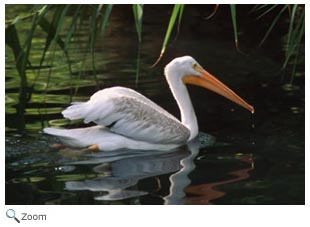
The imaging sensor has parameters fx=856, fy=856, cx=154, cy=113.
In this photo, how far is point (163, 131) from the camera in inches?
239

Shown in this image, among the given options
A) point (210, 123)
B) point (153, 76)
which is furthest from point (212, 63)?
point (210, 123)

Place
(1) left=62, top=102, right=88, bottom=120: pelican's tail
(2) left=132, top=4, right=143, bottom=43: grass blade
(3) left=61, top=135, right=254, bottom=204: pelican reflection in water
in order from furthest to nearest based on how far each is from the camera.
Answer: (1) left=62, top=102, right=88, bottom=120: pelican's tail → (3) left=61, top=135, right=254, bottom=204: pelican reflection in water → (2) left=132, top=4, right=143, bottom=43: grass blade

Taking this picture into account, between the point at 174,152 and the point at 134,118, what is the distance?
376 mm

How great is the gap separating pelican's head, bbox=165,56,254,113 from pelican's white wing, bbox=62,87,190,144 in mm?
438

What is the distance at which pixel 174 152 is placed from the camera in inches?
240

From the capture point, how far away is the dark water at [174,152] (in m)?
5.06

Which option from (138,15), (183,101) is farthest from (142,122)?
(138,15)

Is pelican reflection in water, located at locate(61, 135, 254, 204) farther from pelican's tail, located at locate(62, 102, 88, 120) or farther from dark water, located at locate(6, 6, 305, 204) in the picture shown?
pelican's tail, located at locate(62, 102, 88, 120)

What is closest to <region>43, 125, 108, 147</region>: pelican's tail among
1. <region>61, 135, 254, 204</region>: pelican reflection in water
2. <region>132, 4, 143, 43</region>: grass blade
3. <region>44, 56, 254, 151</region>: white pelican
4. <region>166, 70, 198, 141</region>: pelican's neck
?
<region>44, 56, 254, 151</region>: white pelican

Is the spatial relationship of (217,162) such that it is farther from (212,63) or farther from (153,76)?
(212,63)

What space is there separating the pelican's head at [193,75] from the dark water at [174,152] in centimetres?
21

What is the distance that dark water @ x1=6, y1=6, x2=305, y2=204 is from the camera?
506cm
